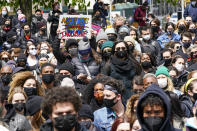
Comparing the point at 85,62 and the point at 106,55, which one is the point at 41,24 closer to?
the point at 106,55

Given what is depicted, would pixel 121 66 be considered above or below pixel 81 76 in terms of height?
above

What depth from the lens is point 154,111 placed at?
5371 mm

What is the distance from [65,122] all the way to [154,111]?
800 mm

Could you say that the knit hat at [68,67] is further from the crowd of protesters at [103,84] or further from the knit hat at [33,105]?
the knit hat at [33,105]

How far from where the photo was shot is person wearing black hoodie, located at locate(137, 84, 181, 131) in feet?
17.2

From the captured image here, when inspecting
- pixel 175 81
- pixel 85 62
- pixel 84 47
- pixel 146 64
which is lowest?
pixel 175 81

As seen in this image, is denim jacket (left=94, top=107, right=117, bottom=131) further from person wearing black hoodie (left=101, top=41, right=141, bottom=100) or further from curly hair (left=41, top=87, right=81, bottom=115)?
person wearing black hoodie (left=101, top=41, right=141, bottom=100)

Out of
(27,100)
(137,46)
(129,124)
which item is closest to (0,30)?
(137,46)

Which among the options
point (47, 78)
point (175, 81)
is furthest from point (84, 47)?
point (175, 81)

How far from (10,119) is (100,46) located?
5.15 meters

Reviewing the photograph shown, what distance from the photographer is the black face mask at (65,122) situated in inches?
216

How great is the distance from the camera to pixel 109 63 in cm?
1042

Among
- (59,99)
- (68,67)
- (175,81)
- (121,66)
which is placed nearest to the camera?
(59,99)

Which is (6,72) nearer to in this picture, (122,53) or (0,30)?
(122,53)
